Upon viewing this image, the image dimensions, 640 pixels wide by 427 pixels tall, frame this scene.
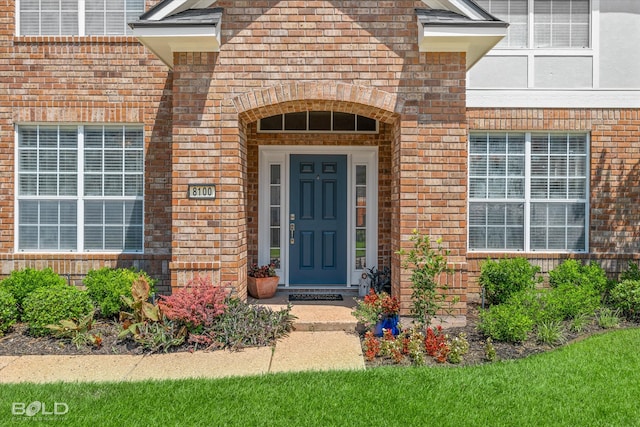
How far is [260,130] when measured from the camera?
8.75m

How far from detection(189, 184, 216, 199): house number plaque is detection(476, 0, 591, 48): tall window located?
5603 millimetres

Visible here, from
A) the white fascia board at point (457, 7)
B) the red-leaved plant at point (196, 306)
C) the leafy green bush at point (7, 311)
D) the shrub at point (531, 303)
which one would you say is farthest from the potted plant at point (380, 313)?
the leafy green bush at point (7, 311)

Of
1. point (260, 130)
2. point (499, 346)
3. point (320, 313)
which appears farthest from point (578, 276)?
point (260, 130)

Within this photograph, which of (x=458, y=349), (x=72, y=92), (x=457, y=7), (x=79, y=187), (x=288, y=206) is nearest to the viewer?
(x=458, y=349)

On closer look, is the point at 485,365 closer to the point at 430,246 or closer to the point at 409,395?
the point at 409,395

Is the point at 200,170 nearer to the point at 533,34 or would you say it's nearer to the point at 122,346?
the point at 122,346

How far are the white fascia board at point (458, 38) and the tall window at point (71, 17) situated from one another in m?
4.94

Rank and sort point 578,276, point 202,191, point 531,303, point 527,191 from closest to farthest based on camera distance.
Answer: point 531,303 < point 202,191 < point 578,276 < point 527,191

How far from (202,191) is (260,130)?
2.33m

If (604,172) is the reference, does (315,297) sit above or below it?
below

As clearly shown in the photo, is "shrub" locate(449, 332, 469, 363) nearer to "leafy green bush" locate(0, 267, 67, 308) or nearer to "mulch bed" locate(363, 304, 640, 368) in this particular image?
"mulch bed" locate(363, 304, 640, 368)

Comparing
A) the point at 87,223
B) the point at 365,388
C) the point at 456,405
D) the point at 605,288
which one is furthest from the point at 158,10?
the point at 605,288

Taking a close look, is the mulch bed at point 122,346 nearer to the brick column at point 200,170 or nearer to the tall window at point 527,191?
the brick column at point 200,170

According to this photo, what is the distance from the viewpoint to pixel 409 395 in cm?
455
